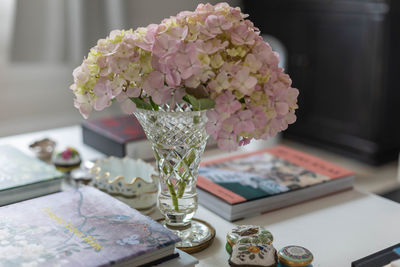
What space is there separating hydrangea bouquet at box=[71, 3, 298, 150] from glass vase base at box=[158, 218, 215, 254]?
189 millimetres

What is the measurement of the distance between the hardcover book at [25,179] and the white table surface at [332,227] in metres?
0.29

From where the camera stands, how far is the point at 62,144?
1.39 metres

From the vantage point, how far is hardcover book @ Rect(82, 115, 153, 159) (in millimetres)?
1220

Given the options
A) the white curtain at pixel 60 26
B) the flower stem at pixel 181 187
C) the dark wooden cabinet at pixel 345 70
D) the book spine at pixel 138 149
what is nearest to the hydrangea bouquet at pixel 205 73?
the flower stem at pixel 181 187

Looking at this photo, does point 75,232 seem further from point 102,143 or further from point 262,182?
point 102,143

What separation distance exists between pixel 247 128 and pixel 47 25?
2.46m

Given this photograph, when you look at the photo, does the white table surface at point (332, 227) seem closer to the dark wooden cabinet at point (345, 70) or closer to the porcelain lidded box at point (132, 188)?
the porcelain lidded box at point (132, 188)

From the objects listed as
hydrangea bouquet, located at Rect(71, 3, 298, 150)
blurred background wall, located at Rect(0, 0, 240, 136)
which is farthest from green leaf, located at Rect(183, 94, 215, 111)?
blurred background wall, located at Rect(0, 0, 240, 136)

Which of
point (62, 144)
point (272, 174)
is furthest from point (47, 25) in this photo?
point (272, 174)

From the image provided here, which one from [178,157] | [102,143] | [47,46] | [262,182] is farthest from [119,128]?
[47,46]

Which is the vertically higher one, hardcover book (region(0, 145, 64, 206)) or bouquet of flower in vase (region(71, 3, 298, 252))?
bouquet of flower in vase (region(71, 3, 298, 252))

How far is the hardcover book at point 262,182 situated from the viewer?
3.02 ft

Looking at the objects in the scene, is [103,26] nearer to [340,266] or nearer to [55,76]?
[55,76]

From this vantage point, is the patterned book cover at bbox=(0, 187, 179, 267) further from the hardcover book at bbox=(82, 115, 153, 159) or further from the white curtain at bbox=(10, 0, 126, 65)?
the white curtain at bbox=(10, 0, 126, 65)
